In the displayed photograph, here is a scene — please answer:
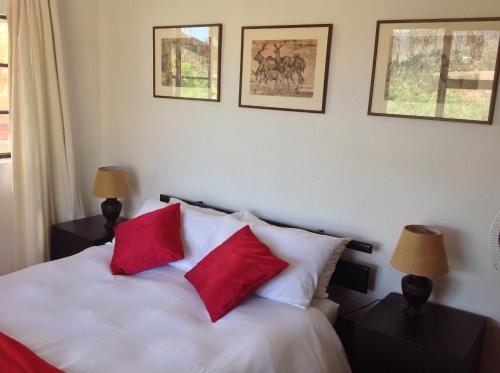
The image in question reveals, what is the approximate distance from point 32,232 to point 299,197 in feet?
6.06

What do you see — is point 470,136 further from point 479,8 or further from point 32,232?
point 32,232

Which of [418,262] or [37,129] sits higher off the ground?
[37,129]

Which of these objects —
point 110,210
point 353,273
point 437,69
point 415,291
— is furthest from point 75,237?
point 437,69

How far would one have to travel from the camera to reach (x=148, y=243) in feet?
8.08

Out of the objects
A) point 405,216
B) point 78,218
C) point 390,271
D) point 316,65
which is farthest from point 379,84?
point 78,218

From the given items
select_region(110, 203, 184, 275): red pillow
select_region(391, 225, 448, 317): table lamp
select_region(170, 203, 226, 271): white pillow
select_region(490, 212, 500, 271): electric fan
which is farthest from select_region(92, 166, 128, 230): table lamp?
select_region(490, 212, 500, 271): electric fan

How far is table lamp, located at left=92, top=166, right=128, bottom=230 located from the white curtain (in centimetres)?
25

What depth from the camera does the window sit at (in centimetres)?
295

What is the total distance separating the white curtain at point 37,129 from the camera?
9.35ft

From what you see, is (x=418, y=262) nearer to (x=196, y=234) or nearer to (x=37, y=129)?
(x=196, y=234)

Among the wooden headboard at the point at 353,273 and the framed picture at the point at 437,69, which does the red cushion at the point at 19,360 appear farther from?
the framed picture at the point at 437,69

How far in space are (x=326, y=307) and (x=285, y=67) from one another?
1342 mm

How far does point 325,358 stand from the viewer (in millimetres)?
1956

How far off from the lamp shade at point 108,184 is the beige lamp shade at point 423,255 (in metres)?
1.98
